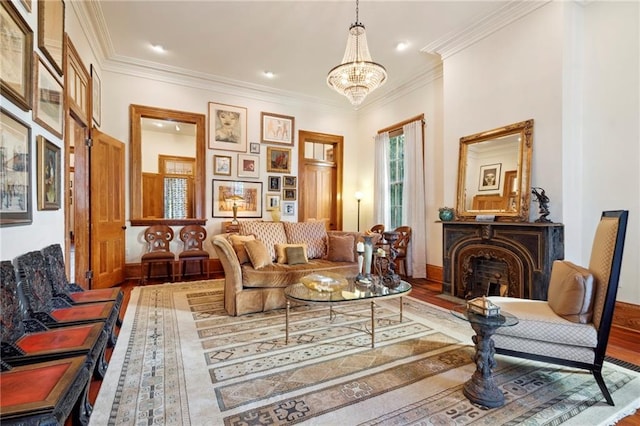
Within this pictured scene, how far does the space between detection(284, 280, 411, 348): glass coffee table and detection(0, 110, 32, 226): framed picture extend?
1.92 metres

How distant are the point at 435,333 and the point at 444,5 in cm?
375

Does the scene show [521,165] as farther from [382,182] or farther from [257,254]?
[257,254]

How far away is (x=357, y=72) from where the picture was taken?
3.43 meters

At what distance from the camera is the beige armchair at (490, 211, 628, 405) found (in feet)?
6.06

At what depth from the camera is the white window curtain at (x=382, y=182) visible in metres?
6.12

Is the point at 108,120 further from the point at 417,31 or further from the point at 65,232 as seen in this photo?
the point at 417,31

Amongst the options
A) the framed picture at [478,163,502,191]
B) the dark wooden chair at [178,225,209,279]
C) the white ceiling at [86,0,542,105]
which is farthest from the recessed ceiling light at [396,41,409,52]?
the dark wooden chair at [178,225,209,279]

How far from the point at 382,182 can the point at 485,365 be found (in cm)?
463

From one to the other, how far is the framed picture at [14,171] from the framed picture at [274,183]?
4232mm

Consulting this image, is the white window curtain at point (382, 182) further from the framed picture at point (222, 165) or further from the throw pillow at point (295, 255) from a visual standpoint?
the framed picture at point (222, 165)

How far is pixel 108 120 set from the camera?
494cm

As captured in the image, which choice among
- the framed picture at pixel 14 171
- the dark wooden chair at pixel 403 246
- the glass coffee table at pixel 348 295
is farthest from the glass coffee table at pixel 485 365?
the dark wooden chair at pixel 403 246

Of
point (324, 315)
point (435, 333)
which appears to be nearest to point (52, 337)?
point (324, 315)

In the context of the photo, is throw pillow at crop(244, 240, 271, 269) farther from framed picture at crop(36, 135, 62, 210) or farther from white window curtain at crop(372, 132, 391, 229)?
white window curtain at crop(372, 132, 391, 229)
